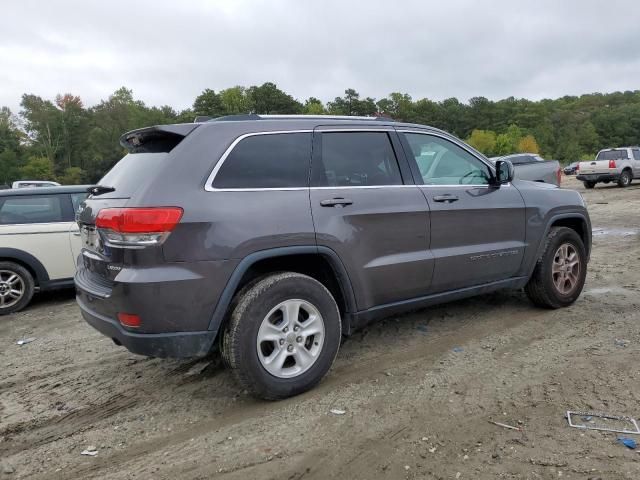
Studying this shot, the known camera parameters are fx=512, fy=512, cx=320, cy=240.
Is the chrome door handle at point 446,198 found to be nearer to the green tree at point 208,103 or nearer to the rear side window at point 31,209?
the rear side window at point 31,209

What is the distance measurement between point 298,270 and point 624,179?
2385 cm

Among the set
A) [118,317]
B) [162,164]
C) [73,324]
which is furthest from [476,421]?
[73,324]

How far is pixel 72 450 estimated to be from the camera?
2932 millimetres

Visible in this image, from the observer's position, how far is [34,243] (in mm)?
6305

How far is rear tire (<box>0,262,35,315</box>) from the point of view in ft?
20.3

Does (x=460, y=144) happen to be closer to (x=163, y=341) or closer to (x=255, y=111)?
(x=163, y=341)

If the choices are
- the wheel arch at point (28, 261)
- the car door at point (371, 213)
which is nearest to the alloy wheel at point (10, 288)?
the wheel arch at point (28, 261)

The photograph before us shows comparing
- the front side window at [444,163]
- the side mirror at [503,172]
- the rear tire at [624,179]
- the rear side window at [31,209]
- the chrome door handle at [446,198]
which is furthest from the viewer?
the rear tire at [624,179]

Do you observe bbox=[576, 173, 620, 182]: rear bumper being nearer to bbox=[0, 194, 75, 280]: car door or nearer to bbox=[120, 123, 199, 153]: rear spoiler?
bbox=[0, 194, 75, 280]: car door

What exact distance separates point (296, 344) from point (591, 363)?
7.13 feet

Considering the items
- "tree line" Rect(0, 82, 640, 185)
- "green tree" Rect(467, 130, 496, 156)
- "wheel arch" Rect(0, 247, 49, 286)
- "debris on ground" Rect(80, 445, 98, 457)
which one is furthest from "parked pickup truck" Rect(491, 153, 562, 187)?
"green tree" Rect(467, 130, 496, 156)

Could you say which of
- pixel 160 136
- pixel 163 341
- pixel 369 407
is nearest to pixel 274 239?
pixel 163 341

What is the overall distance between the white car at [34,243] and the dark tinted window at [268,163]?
400cm

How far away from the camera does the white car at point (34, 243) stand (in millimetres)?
6219
